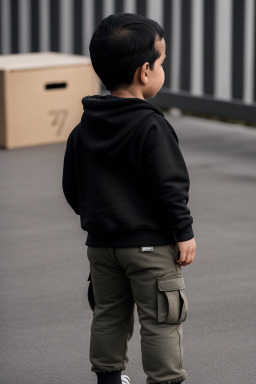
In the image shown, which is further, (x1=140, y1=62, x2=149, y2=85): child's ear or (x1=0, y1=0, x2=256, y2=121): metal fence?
(x1=0, y1=0, x2=256, y2=121): metal fence

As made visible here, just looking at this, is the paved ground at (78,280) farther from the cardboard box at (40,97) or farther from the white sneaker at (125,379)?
the cardboard box at (40,97)

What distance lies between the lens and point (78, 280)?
4.59m

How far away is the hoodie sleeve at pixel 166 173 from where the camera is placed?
2.78 metres

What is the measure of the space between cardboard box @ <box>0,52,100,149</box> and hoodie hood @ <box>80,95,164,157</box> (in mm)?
5078

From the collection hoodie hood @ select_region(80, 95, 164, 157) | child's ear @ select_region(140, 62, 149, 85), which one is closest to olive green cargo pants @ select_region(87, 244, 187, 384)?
hoodie hood @ select_region(80, 95, 164, 157)

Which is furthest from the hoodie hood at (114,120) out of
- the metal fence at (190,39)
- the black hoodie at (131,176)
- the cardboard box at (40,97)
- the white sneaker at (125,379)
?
the metal fence at (190,39)

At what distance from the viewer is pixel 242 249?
507 cm

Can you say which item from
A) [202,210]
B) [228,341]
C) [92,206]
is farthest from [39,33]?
[92,206]

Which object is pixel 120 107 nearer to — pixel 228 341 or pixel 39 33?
pixel 228 341

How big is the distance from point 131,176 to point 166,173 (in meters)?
0.12

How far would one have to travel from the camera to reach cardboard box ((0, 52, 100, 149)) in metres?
7.91

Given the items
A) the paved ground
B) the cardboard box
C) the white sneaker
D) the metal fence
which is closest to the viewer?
the white sneaker

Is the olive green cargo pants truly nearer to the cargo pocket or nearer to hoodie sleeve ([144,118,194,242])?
the cargo pocket

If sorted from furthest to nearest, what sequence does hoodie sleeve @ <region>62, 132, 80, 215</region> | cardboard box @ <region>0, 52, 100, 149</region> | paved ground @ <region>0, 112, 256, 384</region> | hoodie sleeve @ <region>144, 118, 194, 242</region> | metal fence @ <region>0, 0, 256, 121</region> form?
metal fence @ <region>0, 0, 256, 121</region> < cardboard box @ <region>0, 52, 100, 149</region> < paved ground @ <region>0, 112, 256, 384</region> < hoodie sleeve @ <region>62, 132, 80, 215</region> < hoodie sleeve @ <region>144, 118, 194, 242</region>
